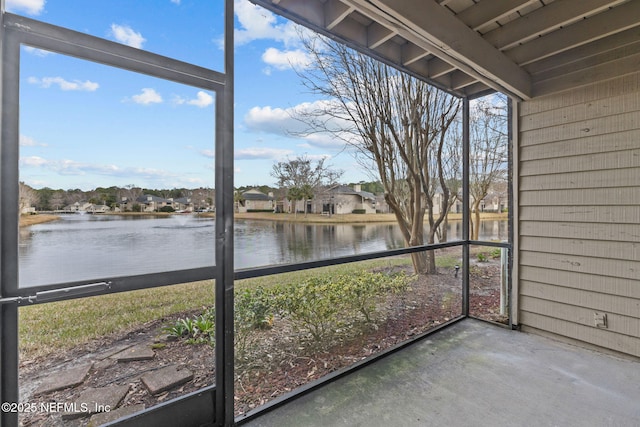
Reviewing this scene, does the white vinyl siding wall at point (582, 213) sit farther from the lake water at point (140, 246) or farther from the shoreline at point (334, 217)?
the lake water at point (140, 246)

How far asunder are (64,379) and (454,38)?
2.91 metres

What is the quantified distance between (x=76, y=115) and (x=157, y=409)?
1432 millimetres

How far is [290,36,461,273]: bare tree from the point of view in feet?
9.32

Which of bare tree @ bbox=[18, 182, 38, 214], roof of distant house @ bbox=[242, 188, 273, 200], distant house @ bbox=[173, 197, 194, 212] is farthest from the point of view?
roof of distant house @ bbox=[242, 188, 273, 200]

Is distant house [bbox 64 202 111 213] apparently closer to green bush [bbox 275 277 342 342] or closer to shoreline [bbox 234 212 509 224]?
shoreline [bbox 234 212 509 224]

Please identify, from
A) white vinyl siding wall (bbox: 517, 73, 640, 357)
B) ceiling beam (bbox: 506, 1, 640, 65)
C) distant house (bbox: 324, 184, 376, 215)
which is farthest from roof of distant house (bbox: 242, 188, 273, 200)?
white vinyl siding wall (bbox: 517, 73, 640, 357)

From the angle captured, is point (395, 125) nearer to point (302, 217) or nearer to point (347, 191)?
point (347, 191)

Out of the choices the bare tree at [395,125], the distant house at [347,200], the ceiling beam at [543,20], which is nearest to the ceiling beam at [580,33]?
the ceiling beam at [543,20]

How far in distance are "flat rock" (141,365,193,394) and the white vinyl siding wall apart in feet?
10.4

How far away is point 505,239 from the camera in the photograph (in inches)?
127

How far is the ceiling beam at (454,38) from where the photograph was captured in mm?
1742

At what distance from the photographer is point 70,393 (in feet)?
4.13

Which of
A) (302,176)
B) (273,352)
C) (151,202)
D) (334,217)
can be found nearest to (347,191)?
(334,217)

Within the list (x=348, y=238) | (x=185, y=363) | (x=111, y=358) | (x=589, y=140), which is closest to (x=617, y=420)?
(x=348, y=238)
